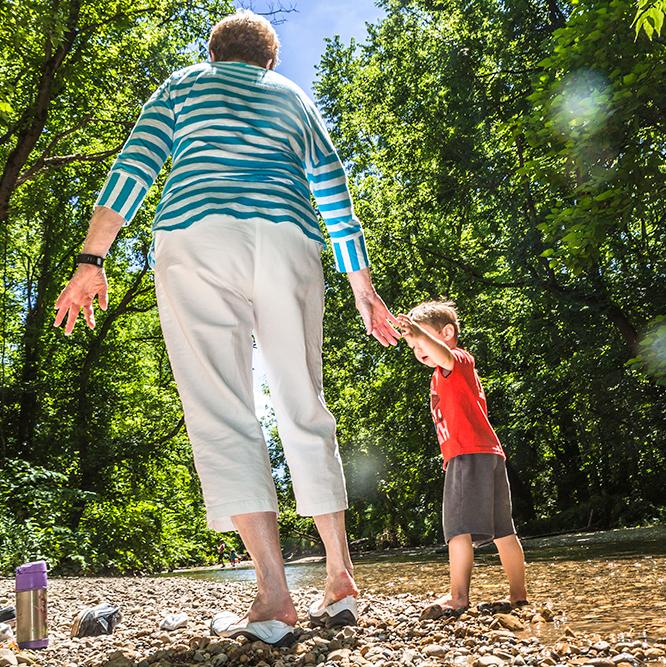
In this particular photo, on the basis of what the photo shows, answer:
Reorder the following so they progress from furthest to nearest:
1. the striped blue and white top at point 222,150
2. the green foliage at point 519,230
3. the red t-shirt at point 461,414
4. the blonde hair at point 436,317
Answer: the green foliage at point 519,230 → the blonde hair at point 436,317 → the red t-shirt at point 461,414 → the striped blue and white top at point 222,150

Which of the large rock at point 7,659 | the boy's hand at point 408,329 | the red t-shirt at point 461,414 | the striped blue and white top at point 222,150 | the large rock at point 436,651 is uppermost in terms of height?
the striped blue and white top at point 222,150

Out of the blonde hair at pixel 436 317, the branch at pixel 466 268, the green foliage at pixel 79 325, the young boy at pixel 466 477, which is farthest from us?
the branch at pixel 466 268

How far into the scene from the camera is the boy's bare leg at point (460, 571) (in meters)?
2.90

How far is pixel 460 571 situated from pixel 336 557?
Answer: 0.80m

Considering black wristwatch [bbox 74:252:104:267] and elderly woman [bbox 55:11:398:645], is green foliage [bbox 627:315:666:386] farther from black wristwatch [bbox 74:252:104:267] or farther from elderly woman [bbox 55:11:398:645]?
black wristwatch [bbox 74:252:104:267]

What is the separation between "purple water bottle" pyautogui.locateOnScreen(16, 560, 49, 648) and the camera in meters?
2.75

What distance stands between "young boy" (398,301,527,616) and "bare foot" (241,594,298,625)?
35.4 inches

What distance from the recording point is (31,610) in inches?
110

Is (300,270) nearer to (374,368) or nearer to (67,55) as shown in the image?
(67,55)

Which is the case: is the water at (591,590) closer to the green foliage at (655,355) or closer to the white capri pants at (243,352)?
the white capri pants at (243,352)

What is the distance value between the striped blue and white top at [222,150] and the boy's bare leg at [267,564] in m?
1.04

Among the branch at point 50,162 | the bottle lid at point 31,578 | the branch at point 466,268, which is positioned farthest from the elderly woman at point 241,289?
the branch at point 466,268

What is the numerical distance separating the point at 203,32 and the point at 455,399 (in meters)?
12.7

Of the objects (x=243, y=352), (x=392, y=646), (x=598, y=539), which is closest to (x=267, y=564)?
(x=392, y=646)
